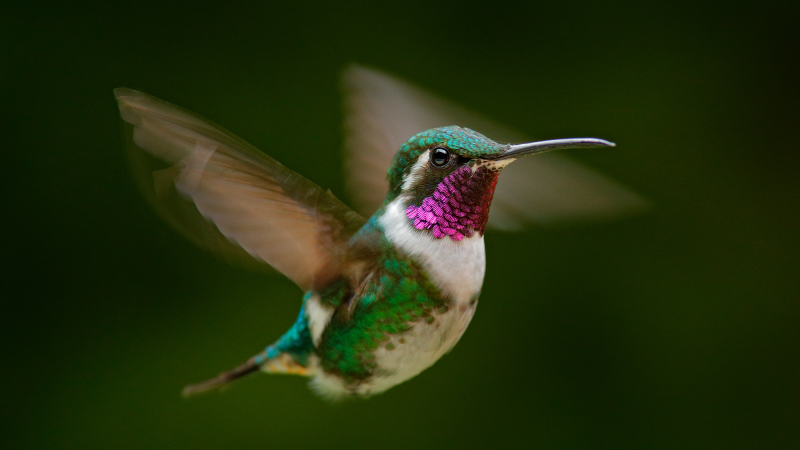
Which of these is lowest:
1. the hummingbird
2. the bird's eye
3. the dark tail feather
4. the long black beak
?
the dark tail feather

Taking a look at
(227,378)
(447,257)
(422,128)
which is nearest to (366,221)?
(447,257)

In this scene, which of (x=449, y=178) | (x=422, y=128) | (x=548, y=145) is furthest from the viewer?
(x=422, y=128)

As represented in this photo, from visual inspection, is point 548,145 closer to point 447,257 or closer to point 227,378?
point 447,257

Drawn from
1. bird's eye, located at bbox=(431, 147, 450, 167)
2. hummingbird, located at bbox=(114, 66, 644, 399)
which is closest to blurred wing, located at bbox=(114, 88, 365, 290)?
hummingbird, located at bbox=(114, 66, 644, 399)

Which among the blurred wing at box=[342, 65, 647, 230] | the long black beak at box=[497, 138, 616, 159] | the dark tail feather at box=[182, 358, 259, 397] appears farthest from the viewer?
the dark tail feather at box=[182, 358, 259, 397]

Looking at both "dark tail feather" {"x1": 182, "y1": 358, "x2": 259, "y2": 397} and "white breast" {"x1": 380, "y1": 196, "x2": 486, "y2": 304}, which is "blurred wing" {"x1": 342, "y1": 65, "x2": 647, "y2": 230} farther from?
"dark tail feather" {"x1": 182, "y1": 358, "x2": 259, "y2": 397}

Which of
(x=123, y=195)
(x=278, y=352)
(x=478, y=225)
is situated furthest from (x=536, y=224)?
(x=123, y=195)

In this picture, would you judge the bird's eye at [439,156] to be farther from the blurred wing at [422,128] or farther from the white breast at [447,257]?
the blurred wing at [422,128]

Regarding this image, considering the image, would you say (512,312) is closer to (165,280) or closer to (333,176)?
(333,176)
